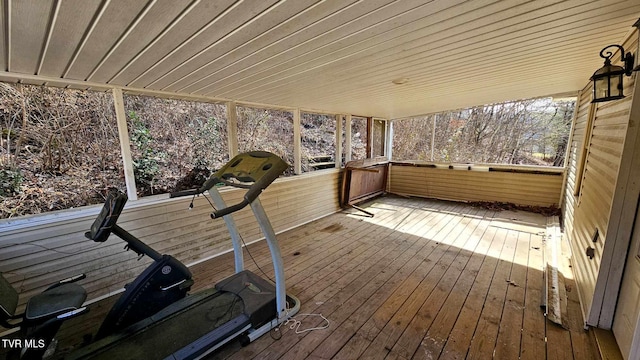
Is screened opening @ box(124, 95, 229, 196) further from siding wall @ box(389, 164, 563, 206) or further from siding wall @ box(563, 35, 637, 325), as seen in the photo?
siding wall @ box(389, 164, 563, 206)

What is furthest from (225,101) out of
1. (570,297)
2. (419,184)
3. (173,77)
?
(419,184)

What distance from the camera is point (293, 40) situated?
1.60 meters

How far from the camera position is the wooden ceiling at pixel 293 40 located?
1202 mm

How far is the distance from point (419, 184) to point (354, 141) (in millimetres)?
2090

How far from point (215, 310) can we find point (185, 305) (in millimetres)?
274

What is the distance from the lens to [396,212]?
5.36 m

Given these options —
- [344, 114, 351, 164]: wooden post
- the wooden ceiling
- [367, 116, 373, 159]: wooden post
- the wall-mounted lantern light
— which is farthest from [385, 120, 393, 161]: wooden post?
the wall-mounted lantern light

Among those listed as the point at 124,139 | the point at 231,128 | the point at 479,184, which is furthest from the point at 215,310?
the point at 479,184

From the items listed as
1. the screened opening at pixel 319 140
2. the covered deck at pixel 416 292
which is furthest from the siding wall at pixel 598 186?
the screened opening at pixel 319 140

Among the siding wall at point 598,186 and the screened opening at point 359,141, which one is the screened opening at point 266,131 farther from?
the siding wall at point 598,186

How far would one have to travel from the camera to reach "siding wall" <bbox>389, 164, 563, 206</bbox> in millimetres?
5137

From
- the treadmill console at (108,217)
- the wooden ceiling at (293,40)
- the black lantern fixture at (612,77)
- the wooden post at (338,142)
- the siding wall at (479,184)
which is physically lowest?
the siding wall at (479,184)

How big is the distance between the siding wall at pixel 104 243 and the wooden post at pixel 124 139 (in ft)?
0.65

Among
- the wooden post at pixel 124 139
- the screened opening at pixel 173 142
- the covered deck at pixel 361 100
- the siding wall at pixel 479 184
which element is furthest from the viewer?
the siding wall at pixel 479 184
